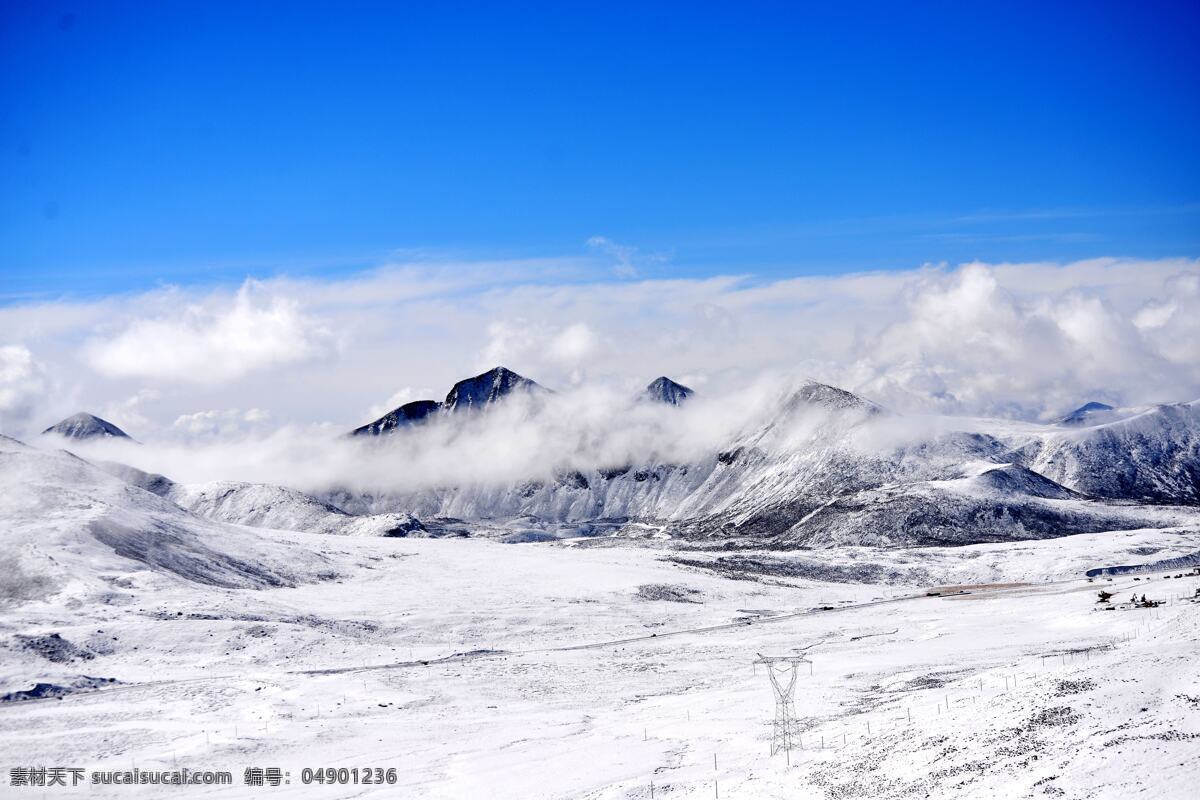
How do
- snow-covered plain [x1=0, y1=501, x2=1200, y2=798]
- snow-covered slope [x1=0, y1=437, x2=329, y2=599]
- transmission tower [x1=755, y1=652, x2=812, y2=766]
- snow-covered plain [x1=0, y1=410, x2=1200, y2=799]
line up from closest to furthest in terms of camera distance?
snow-covered plain [x1=0, y1=501, x2=1200, y2=798]
snow-covered plain [x1=0, y1=410, x2=1200, y2=799]
transmission tower [x1=755, y1=652, x2=812, y2=766]
snow-covered slope [x1=0, y1=437, x2=329, y2=599]

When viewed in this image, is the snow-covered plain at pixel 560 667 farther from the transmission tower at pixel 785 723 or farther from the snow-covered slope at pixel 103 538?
the transmission tower at pixel 785 723

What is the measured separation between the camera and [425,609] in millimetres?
117062

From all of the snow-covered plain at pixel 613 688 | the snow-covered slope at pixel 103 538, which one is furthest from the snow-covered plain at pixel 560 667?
the snow-covered slope at pixel 103 538

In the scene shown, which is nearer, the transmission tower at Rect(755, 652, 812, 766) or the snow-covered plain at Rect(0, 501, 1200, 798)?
the snow-covered plain at Rect(0, 501, 1200, 798)

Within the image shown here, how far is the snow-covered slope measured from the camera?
345 feet

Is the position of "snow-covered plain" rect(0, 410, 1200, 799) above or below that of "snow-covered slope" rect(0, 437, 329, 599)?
below

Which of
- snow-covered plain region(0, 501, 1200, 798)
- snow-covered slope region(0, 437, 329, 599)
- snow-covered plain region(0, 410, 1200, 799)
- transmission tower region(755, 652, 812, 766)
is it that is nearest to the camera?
snow-covered plain region(0, 501, 1200, 798)

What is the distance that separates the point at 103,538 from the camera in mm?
118688

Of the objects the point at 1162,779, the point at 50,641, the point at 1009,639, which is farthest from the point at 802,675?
the point at 50,641

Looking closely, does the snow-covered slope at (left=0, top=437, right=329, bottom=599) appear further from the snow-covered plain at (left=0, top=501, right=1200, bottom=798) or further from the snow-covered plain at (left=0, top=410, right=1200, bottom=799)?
the snow-covered plain at (left=0, top=501, right=1200, bottom=798)

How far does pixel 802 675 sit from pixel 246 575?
86221 millimetres

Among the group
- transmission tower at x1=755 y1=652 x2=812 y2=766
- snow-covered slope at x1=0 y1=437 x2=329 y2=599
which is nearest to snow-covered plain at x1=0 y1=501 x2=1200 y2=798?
transmission tower at x1=755 y1=652 x2=812 y2=766

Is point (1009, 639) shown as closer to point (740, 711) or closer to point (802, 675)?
point (802, 675)

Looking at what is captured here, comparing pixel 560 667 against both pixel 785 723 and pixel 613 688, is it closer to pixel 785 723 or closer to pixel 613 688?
pixel 613 688
